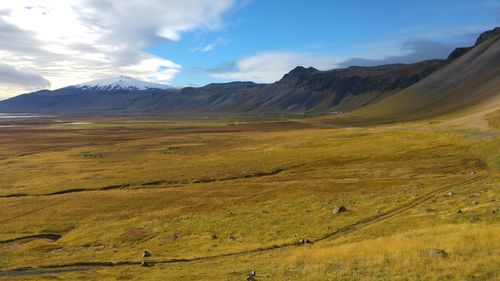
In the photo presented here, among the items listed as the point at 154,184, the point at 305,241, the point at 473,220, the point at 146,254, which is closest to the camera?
the point at 473,220

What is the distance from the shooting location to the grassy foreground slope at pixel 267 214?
1040 inches

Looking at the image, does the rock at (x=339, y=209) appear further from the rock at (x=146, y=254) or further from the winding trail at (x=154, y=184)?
the winding trail at (x=154, y=184)

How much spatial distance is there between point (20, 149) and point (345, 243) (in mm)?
138253

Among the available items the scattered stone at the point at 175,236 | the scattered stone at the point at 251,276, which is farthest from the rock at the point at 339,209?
the scattered stone at the point at 251,276

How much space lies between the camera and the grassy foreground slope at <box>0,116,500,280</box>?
26422mm

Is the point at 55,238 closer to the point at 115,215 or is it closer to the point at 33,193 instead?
the point at 115,215

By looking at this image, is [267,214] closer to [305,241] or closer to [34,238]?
[305,241]

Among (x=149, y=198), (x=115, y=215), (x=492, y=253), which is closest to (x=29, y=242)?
(x=115, y=215)

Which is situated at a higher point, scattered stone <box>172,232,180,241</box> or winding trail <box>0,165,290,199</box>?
winding trail <box>0,165,290,199</box>

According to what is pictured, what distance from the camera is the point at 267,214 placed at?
4888cm

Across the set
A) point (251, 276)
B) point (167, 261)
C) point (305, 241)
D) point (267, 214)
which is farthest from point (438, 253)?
point (267, 214)

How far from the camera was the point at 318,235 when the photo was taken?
37.8m

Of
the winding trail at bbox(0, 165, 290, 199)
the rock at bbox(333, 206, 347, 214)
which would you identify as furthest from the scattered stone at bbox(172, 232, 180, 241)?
the winding trail at bbox(0, 165, 290, 199)

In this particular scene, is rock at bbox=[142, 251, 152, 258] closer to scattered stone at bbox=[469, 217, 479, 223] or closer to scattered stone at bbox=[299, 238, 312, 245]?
scattered stone at bbox=[299, 238, 312, 245]
